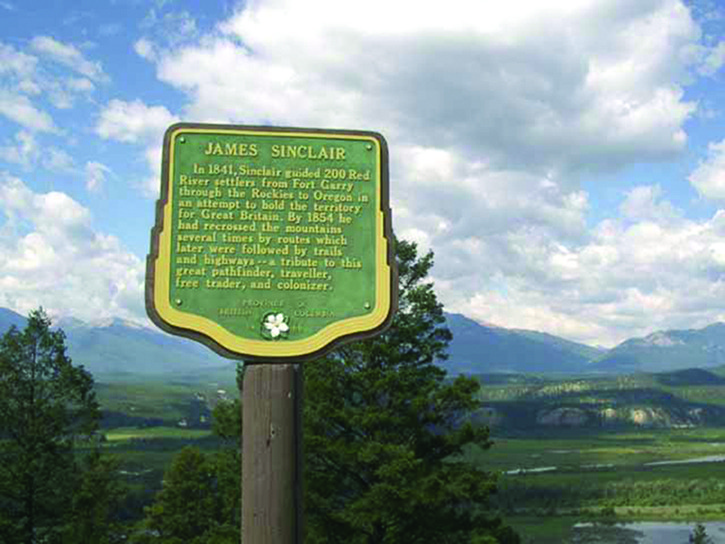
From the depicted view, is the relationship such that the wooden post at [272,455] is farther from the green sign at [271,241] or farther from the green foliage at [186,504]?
the green foliage at [186,504]

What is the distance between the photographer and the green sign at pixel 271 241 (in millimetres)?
6684

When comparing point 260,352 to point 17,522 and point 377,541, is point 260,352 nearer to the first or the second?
point 377,541

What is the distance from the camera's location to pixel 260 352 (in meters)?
6.65

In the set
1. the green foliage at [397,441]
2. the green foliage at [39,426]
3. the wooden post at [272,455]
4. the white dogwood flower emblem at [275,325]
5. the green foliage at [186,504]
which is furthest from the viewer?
the green foliage at [186,504]

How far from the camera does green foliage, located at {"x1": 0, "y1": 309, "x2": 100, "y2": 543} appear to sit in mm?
23344

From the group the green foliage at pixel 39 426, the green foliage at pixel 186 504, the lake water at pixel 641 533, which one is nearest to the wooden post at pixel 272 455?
the green foliage at pixel 39 426

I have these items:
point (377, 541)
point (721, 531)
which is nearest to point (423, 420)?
point (377, 541)

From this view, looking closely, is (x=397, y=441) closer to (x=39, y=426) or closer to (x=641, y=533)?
(x=39, y=426)

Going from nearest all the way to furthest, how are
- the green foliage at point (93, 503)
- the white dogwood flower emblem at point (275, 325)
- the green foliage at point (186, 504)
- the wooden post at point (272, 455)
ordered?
the wooden post at point (272, 455)
the white dogwood flower emblem at point (275, 325)
the green foliage at point (93, 503)
the green foliage at point (186, 504)

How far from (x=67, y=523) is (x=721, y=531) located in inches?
4215

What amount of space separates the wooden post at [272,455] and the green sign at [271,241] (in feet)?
0.87

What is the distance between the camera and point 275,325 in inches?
264

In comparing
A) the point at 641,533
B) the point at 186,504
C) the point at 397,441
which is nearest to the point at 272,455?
the point at 397,441

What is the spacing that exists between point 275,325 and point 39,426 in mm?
20313
